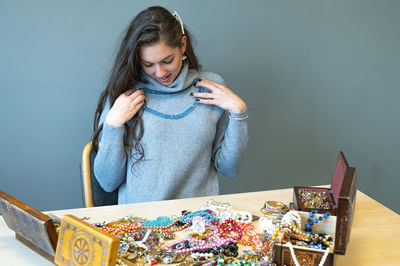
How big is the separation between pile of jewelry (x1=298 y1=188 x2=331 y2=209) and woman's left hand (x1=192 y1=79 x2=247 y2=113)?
0.40 meters

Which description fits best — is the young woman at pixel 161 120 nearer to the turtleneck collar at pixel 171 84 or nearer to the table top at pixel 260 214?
the turtleneck collar at pixel 171 84

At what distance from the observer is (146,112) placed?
54.2 inches

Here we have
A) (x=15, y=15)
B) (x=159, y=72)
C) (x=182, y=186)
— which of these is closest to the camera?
(x=159, y=72)

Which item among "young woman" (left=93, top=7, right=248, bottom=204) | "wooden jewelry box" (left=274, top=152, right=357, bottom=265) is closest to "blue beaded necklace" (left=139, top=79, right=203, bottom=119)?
"young woman" (left=93, top=7, right=248, bottom=204)

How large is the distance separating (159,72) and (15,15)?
735 millimetres

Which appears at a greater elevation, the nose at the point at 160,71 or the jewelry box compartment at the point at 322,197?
the nose at the point at 160,71

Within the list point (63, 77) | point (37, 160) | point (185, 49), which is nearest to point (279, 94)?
point (185, 49)

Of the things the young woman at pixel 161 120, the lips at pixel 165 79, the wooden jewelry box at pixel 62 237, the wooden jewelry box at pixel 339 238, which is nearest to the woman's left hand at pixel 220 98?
the young woman at pixel 161 120

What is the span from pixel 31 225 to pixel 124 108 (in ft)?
1.81

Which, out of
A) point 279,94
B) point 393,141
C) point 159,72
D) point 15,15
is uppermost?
point 15,15

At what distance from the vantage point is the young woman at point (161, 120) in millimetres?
1289

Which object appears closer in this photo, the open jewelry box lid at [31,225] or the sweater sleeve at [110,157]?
the open jewelry box lid at [31,225]

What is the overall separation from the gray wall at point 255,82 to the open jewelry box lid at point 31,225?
849 millimetres

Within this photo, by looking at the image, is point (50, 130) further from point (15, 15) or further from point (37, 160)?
point (15, 15)
